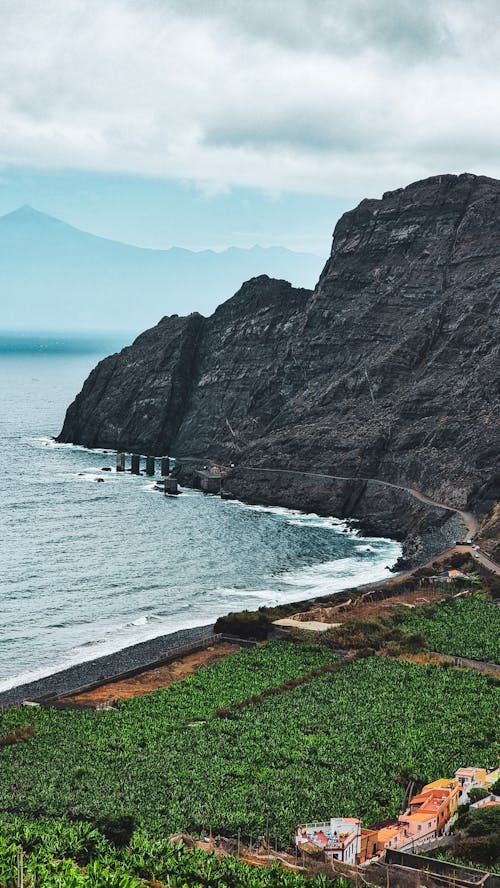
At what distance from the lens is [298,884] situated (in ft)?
120

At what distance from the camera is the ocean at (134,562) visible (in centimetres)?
8575

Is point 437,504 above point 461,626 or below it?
above

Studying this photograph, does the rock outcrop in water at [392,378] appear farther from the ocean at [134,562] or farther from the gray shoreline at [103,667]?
the gray shoreline at [103,667]

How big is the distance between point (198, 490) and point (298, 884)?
132m

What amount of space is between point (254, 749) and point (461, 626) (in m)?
31.9

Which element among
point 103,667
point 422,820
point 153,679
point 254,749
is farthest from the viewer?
point 103,667

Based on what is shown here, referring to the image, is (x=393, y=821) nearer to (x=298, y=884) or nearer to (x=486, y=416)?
(x=298, y=884)

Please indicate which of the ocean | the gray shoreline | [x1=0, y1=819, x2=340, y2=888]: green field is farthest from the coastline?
[x1=0, y1=819, x2=340, y2=888]: green field

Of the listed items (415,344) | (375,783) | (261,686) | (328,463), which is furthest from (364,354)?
(375,783)

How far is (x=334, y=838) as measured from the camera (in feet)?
136

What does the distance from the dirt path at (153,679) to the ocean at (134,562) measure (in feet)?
19.9

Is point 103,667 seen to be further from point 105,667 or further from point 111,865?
A: point 111,865

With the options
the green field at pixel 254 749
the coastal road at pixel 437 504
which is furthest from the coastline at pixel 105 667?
the coastal road at pixel 437 504

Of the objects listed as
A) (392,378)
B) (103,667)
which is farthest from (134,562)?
(392,378)
